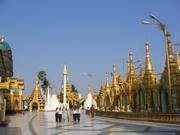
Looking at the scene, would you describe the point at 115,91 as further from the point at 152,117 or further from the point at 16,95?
the point at 16,95

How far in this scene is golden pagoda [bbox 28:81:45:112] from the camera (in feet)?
286

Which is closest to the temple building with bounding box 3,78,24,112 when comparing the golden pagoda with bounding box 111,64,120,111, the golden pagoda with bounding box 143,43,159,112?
the golden pagoda with bounding box 111,64,120,111

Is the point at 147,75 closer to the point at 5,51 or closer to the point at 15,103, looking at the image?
the point at 5,51

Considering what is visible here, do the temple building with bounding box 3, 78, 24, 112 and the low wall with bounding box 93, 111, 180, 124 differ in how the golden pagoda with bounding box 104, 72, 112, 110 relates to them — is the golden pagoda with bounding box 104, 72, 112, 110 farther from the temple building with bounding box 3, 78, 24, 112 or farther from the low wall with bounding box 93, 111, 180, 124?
the temple building with bounding box 3, 78, 24, 112

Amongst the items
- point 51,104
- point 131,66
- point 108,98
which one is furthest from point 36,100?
point 131,66

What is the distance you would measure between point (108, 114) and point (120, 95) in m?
5.85

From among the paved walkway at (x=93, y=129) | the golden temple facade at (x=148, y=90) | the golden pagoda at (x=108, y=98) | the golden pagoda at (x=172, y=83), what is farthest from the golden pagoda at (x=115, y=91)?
the paved walkway at (x=93, y=129)

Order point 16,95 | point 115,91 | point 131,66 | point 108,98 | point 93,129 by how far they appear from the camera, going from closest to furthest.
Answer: point 93,129 → point 131,66 → point 115,91 → point 108,98 → point 16,95

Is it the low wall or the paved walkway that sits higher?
the low wall

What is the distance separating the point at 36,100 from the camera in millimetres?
88062

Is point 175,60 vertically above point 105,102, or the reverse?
point 175,60

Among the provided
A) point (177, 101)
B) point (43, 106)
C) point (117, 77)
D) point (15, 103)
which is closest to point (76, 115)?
point (177, 101)

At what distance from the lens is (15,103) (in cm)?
6600

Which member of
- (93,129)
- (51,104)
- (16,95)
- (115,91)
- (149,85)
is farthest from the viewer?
(51,104)
